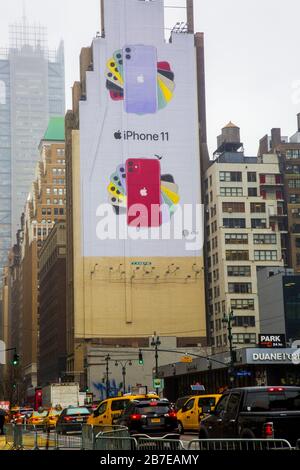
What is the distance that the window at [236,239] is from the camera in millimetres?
145000

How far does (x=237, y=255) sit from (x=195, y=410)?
108 m

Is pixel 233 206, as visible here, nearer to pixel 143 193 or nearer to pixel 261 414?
pixel 143 193

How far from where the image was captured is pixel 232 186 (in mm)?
147375

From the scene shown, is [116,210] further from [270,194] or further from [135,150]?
[270,194]

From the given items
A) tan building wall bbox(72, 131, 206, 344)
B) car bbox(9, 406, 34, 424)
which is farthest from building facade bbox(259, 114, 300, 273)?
car bbox(9, 406, 34, 424)

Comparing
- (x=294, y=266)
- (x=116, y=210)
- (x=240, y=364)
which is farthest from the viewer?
(x=294, y=266)

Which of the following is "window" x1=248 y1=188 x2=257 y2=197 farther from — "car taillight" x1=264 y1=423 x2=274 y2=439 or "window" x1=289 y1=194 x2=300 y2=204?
"car taillight" x1=264 y1=423 x2=274 y2=439

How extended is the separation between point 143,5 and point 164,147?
1054 inches

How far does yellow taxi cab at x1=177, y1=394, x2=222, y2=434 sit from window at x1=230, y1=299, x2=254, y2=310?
104 meters

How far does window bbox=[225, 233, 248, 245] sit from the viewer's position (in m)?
145

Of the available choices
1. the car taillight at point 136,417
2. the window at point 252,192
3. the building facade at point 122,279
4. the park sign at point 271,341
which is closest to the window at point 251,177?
the window at point 252,192
